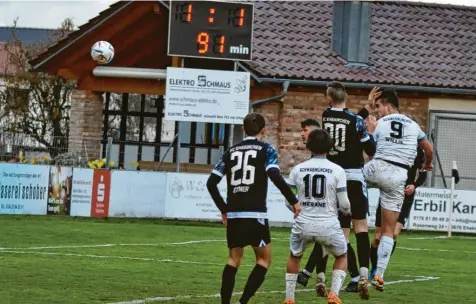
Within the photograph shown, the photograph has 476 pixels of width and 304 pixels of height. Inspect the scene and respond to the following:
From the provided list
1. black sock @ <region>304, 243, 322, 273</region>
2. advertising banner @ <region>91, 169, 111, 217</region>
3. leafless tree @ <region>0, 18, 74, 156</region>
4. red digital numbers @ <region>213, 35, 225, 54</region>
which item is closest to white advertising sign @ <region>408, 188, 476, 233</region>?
red digital numbers @ <region>213, 35, 225, 54</region>

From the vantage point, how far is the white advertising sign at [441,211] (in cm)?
3156

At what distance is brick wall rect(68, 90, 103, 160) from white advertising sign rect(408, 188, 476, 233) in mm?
9862

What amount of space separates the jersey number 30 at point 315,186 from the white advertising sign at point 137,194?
17.7 metres

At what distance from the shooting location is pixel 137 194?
30.3 metres

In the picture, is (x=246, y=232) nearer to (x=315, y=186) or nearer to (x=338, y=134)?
(x=315, y=186)

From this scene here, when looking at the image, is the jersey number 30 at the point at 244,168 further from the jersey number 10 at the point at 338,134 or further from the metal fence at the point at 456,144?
the metal fence at the point at 456,144

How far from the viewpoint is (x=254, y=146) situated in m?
12.4

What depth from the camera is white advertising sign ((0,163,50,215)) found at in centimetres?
2952

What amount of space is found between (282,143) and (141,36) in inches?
186

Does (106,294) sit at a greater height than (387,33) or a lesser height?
lesser

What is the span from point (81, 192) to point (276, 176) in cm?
1800

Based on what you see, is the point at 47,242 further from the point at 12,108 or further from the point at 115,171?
the point at 12,108

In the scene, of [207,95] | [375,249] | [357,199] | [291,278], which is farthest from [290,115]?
[291,278]

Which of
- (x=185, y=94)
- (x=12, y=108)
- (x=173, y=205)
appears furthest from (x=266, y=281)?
(x=12, y=108)
